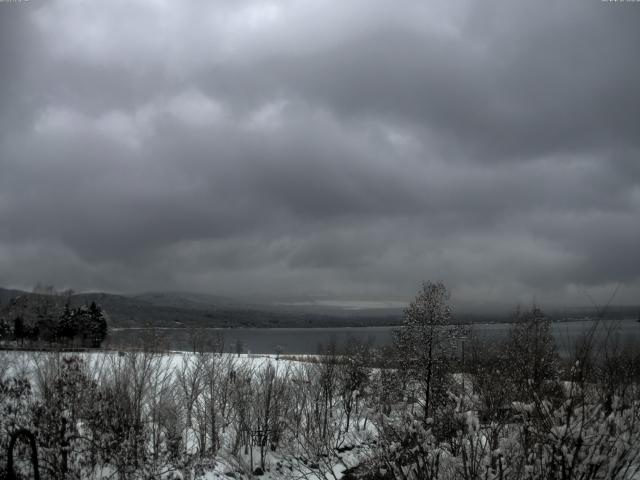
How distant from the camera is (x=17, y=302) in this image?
12475 centimetres

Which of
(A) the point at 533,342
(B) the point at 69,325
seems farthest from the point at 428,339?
(B) the point at 69,325

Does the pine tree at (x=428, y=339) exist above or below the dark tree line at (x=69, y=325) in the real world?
above

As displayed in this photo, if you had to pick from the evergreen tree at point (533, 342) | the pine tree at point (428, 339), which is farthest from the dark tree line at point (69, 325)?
the evergreen tree at point (533, 342)

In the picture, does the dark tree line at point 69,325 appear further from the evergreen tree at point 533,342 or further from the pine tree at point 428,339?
the evergreen tree at point 533,342

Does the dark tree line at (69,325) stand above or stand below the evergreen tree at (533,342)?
below

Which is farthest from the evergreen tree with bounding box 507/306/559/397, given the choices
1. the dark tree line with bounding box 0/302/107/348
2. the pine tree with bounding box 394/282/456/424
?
the dark tree line with bounding box 0/302/107/348

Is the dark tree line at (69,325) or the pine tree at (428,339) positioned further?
the dark tree line at (69,325)

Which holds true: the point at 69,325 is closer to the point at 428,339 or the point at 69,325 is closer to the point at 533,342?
the point at 428,339

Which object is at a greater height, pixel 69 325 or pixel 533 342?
pixel 533 342

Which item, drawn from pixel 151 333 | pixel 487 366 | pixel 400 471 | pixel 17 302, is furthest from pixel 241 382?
pixel 17 302

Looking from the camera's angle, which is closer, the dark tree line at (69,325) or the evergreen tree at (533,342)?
the evergreen tree at (533,342)

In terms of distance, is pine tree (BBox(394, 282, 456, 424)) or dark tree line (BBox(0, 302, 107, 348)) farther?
dark tree line (BBox(0, 302, 107, 348))

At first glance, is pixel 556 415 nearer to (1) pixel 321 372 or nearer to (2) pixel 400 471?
(2) pixel 400 471

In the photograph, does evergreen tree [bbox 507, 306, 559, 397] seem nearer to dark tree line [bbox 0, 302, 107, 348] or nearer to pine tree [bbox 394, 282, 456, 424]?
pine tree [bbox 394, 282, 456, 424]
